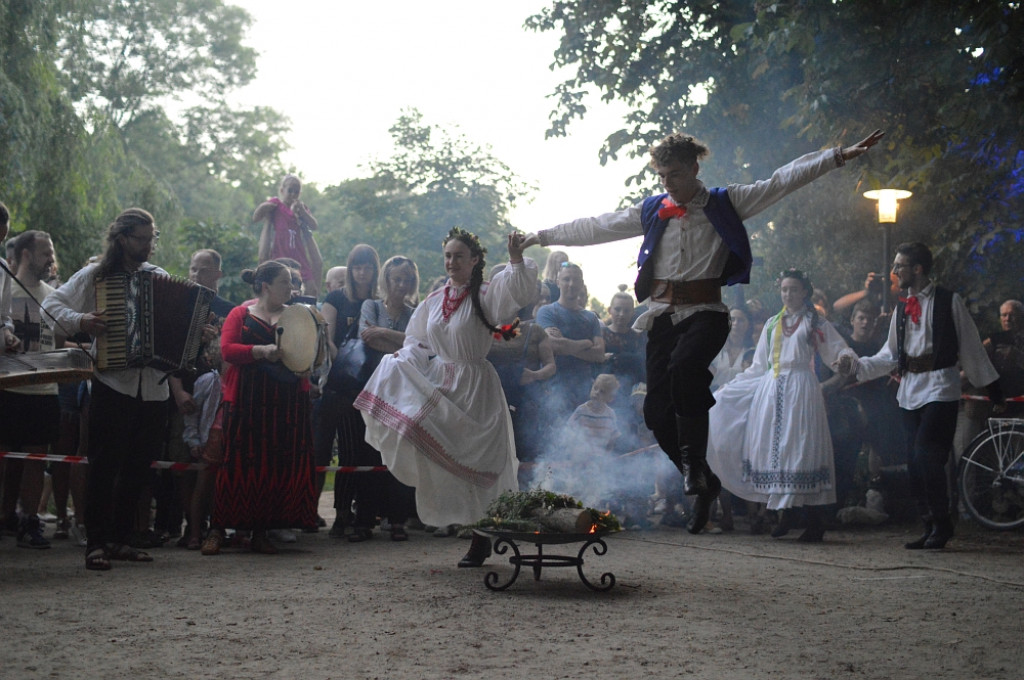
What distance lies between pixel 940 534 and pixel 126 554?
6334 millimetres

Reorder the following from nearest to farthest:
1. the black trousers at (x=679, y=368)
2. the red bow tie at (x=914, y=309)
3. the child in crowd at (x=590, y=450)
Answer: the black trousers at (x=679, y=368) → the red bow tie at (x=914, y=309) → the child in crowd at (x=590, y=450)

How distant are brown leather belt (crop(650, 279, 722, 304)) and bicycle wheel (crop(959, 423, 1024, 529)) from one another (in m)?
4.97

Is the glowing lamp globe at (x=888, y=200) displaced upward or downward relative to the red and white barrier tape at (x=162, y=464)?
upward

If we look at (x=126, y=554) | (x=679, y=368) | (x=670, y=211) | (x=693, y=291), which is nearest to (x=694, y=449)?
(x=679, y=368)

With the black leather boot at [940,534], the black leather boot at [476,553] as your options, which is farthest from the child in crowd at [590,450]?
the black leather boot at [940,534]

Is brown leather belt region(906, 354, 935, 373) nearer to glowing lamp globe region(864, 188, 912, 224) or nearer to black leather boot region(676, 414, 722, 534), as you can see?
Answer: black leather boot region(676, 414, 722, 534)

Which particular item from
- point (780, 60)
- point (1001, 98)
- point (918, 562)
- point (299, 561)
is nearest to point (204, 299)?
point (299, 561)

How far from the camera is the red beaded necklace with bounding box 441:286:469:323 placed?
7.87 m

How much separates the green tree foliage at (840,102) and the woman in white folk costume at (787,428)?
8.19 ft

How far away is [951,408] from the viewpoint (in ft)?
28.9

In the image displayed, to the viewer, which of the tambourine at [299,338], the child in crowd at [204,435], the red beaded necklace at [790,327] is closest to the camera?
the tambourine at [299,338]

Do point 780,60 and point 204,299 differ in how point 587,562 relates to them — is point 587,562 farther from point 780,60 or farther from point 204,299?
point 780,60

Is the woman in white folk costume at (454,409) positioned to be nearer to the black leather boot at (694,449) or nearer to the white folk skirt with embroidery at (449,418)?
the white folk skirt with embroidery at (449,418)

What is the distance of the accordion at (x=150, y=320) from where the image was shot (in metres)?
7.10
